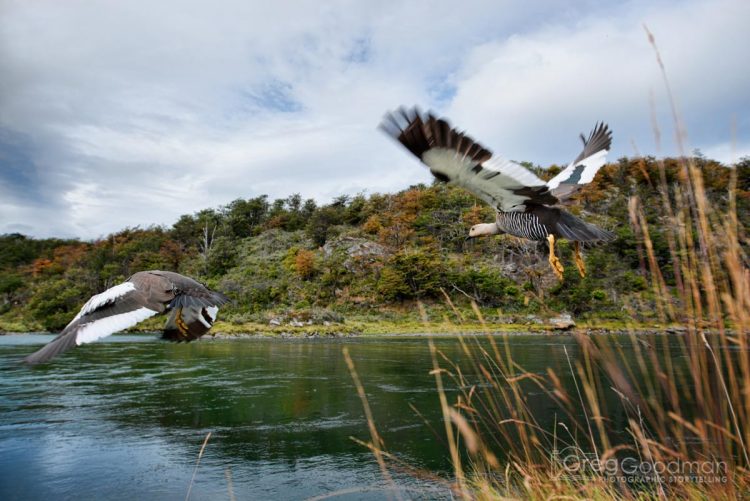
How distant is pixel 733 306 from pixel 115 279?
4803cm

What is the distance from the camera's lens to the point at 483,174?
4773 mm

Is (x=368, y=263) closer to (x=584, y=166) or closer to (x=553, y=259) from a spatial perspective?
(x=584, y=166)

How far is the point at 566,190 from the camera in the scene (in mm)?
5602

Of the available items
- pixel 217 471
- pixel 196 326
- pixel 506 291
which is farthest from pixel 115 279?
pixel 196 326

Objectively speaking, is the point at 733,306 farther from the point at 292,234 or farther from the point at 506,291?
the point at 292,234

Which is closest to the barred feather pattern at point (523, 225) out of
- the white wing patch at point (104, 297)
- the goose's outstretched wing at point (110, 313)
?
the goose's outstretched wing at point (110, 313)

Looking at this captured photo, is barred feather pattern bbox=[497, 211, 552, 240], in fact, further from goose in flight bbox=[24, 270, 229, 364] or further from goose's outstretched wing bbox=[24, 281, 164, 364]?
goose's outstretched wing bbox=[24, 281, 164, 364]

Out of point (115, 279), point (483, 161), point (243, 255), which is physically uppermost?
point (243, 255)

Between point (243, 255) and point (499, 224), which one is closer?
point (499, 224)

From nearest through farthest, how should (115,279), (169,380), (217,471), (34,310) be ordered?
(217,471)
(169,380)
(34,310)
(115,279)

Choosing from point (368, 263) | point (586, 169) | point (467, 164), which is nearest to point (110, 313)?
point (467, 164)

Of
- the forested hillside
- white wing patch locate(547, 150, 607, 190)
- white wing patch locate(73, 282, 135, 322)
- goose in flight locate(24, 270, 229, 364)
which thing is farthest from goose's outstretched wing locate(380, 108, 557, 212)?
the forested hillside

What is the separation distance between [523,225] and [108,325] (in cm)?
482

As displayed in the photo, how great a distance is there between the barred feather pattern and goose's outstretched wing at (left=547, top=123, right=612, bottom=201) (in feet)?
1.38
